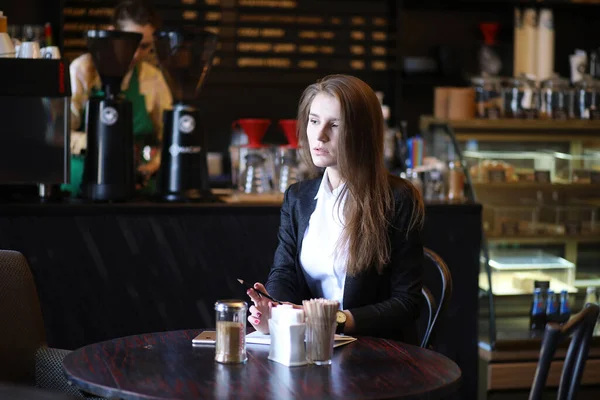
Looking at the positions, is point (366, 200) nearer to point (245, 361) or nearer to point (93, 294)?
point (245, 361)

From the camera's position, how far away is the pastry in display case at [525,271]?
14.4 ft

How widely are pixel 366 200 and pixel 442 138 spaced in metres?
1.79

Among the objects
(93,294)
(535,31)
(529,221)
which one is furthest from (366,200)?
(535,31)

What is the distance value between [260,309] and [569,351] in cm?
71

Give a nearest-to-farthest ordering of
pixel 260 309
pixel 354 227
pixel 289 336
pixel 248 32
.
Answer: pixel 289 336 → pixel 260 309 → pixel 354 227 → pixel 248 32

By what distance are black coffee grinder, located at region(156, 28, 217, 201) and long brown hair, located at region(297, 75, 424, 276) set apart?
1022 millimetres

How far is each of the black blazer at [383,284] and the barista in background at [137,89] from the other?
1.27 metres

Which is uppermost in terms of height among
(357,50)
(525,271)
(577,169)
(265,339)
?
(357,50)

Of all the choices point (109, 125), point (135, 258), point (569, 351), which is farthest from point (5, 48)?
point (569, 351)

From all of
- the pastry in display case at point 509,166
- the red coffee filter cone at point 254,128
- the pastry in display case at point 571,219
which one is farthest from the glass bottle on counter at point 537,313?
the red coffee filter cone at point 254,128

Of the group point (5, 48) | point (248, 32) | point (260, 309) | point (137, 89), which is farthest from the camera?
point (248, 32)

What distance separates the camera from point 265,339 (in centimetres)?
231

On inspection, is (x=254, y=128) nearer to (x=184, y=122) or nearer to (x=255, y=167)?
(x=255, y=167)

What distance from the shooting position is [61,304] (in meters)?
3.44
